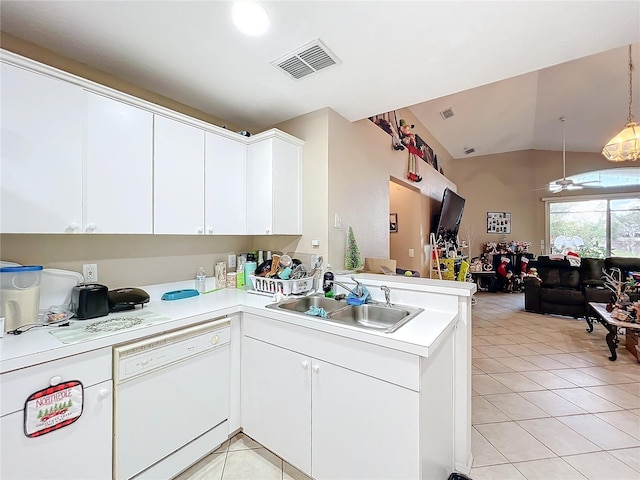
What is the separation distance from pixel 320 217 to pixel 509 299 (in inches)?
235

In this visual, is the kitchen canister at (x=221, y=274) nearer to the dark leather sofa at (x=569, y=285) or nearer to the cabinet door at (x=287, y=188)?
the cabinet door at (x=287, y=188)

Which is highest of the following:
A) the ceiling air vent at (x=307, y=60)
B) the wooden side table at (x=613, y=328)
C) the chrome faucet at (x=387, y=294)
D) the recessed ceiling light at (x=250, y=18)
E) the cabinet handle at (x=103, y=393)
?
the ceiling air vent at (x=307, y=60)

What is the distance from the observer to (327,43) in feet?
5.14

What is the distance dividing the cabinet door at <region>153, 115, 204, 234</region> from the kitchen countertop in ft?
1.70

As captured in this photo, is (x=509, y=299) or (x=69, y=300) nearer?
(x=69, y=300)

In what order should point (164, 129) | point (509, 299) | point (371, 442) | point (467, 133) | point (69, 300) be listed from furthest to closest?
point (509, 299) → point (467, 133) → point (164, 129) → point (69, 300) → point (371, 442)

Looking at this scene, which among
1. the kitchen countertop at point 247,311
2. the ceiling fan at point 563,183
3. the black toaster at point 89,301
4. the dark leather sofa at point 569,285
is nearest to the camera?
the kitchen countertop at point 247,311

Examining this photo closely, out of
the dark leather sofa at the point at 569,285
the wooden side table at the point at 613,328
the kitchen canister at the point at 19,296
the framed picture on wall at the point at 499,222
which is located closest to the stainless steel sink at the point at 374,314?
the kitchen canister at the point at 19,296

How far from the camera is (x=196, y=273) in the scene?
2314 millimetres

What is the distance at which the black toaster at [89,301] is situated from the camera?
148 centimetres

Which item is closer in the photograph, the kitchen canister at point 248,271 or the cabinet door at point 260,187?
the cabinet door at point 260,187

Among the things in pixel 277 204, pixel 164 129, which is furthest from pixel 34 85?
pixel 277 204

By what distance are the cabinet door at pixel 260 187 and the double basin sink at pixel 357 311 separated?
0.63m

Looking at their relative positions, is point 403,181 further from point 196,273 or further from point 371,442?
point 371,442
